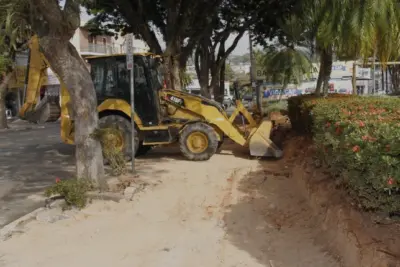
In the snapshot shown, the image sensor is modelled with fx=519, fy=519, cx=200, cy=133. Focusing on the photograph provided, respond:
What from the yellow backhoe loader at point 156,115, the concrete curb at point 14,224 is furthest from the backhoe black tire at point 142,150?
the concrete curb at point 14,224

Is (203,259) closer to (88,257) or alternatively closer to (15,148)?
(88,257)

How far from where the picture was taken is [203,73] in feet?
78.5

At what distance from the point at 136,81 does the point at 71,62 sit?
3.84m

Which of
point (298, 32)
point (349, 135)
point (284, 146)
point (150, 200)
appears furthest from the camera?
point (298, 32)

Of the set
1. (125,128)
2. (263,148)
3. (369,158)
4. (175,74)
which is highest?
(175,74)

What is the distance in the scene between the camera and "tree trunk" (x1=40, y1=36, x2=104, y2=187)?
28.6 ft

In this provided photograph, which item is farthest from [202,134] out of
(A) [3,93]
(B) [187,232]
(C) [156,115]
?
(A) [3,93]

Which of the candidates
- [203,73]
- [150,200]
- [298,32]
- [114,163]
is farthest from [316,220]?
[203,73]

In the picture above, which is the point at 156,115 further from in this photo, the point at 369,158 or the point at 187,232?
the point at 369,158

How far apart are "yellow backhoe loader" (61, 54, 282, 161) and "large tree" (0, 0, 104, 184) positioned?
11.2 ft

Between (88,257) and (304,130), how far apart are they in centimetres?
729

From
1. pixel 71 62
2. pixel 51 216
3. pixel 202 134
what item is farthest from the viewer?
pixel 202 134

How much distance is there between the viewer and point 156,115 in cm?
1260

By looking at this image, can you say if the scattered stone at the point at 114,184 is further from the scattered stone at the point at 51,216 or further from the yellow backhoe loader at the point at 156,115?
the yellow backhoe loader at the point at 156,115
